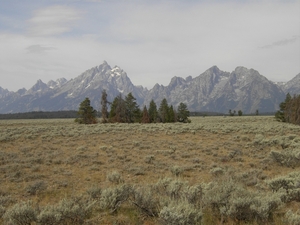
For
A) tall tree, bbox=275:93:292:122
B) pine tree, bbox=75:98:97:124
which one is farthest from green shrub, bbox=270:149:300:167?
tall tree, bbox=275:93:292:122

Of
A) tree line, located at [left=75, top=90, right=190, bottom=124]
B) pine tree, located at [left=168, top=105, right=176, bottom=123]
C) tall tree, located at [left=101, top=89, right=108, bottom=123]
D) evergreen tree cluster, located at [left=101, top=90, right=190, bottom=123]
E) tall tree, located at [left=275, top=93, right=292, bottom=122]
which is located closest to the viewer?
tree line, located at [left=75, top=90, right=190, bottom=124]

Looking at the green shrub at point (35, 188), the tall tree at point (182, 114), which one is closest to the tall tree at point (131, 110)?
the tall tree at point (182, 114)

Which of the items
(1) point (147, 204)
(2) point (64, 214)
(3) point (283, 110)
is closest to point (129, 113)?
(3) point (283, 110)

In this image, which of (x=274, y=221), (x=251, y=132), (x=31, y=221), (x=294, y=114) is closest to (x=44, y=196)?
(x=31, y=221)

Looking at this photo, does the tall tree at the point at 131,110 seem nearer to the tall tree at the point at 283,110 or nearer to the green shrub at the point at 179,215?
the tall tree at the point at 283,110

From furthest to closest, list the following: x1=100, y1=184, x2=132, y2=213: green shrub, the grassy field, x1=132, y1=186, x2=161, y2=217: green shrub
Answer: x1=100, y1=184, x2=132, y2=213: green shrub, x1=132, y1=186, x2=161, y2=217: green shrub, the grassy field

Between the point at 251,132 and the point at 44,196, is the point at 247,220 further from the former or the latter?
the point at 251,132

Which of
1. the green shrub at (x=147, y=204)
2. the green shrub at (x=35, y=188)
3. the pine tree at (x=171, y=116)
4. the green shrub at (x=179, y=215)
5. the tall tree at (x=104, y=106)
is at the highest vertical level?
the tall tree at (x=104, y=106)

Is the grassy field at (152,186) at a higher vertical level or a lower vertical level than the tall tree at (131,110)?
lower

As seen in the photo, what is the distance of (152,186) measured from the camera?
7883mm

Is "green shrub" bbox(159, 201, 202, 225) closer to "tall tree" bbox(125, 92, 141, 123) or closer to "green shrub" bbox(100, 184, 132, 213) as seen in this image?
"green shrub" bbox(100, 184, 132, 213)

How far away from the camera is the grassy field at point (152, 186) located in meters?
5.26

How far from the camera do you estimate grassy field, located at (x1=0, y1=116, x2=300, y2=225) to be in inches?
207

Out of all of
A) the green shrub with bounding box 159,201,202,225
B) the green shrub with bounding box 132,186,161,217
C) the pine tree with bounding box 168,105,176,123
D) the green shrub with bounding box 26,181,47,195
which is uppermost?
the pine tree with bounding box 168,105,176,123
